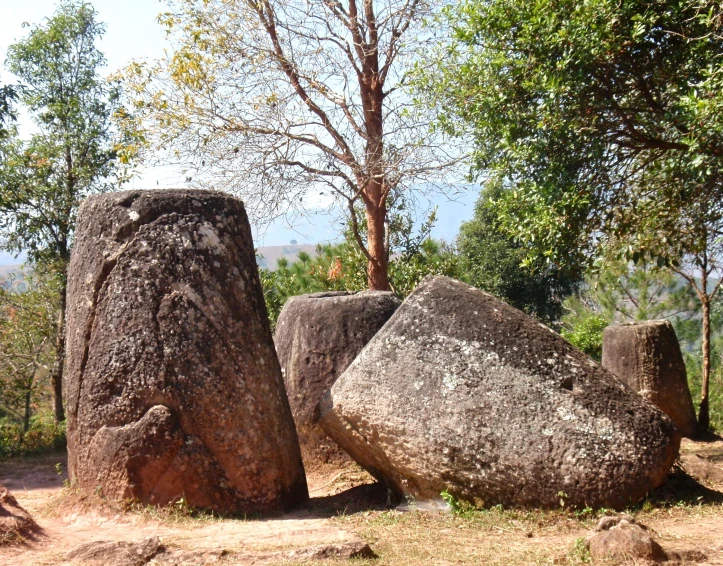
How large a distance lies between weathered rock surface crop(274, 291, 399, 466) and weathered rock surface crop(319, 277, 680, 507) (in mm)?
1832

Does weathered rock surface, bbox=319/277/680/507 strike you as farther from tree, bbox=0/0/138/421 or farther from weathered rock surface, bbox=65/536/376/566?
tree, bbox=0/0/138/421

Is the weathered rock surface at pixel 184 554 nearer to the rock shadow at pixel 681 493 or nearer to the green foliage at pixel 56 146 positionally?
the rock shadow at pixel 681 493

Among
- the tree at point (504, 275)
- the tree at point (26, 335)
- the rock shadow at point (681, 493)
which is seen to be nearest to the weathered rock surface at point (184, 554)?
the rock shadow at point (681, 493)

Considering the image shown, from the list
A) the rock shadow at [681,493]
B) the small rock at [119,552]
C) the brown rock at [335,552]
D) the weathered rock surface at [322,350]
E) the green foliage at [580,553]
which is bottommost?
the green foliage at [580,553]

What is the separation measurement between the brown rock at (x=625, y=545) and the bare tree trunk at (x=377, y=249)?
9760 millimetres

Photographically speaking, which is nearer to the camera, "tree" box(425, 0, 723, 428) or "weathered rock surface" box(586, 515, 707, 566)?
"weathered rock surface" box(586, 515, 707, 566)

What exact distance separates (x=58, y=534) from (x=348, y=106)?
10432 mm

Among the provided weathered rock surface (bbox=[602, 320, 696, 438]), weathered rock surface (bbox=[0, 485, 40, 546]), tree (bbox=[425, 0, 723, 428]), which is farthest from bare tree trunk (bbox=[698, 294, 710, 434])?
weathered rock surface (bbox=[0, 485, 40, 546])

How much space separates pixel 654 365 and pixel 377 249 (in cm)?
518

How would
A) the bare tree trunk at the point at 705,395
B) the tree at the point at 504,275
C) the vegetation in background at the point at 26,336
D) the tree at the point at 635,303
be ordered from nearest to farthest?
the bare tree trunk at the point at 705,395 → the vegetation in background at the point at 26,336 → the tree at the point at 635,303 → the tree at the point at 504,275

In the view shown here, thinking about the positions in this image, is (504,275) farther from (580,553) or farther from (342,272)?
(580,553)

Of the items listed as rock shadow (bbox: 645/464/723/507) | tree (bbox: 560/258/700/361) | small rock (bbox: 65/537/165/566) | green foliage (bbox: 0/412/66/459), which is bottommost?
rock shadow (bbox: 645/464/723/507)

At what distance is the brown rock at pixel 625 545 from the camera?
14.7 ft

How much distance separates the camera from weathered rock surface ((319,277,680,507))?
5.68 m
